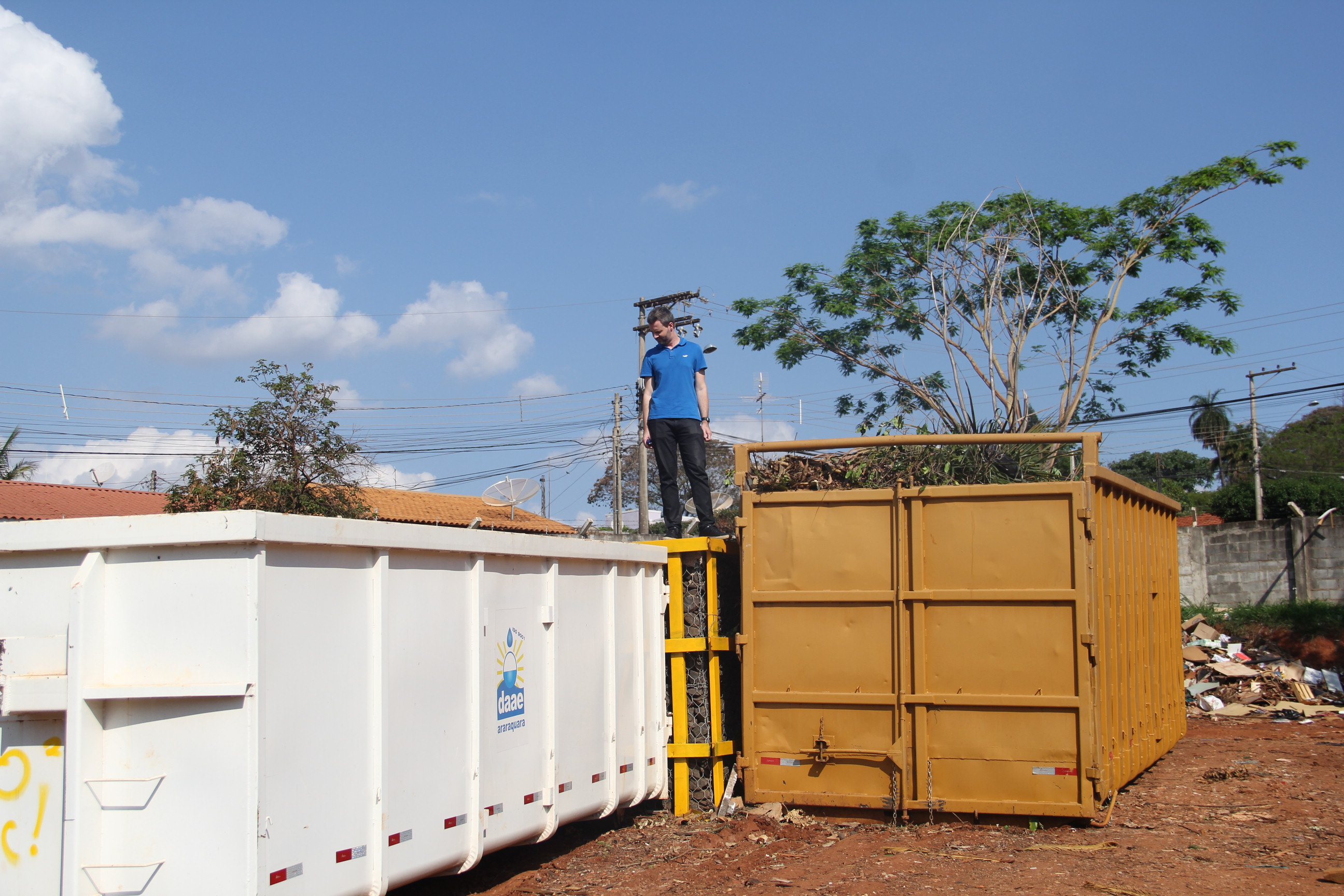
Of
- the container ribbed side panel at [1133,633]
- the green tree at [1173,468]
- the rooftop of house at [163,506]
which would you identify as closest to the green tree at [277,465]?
the rooftop of house at [163,506]

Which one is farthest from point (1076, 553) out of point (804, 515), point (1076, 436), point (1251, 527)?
point (1251, 527)

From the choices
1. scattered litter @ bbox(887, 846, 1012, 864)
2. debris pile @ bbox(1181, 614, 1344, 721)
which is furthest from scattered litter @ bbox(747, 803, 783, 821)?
debris pile @ bbox(1181, 614, 1344, 721)

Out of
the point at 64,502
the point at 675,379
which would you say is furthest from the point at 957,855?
the point at 64,502

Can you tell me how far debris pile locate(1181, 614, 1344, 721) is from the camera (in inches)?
515

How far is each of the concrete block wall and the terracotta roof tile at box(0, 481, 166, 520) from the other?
23657mm

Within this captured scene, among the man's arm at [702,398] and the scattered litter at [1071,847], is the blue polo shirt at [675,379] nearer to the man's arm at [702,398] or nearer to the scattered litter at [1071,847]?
the man's arm at [702,398]

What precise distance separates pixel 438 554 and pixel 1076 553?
3826 mm

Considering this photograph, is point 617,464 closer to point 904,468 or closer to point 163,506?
point 163,506

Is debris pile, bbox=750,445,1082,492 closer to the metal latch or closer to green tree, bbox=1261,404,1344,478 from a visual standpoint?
the metal latch

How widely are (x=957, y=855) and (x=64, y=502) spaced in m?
26.1

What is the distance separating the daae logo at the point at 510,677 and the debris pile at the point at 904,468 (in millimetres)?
2463

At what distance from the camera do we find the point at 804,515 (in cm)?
704

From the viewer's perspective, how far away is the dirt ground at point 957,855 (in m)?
5.45

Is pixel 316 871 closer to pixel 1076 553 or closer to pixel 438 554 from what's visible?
pixel 438 554
